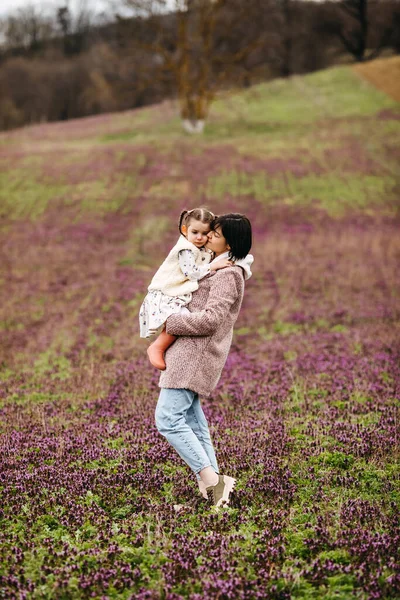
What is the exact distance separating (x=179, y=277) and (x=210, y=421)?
288cm

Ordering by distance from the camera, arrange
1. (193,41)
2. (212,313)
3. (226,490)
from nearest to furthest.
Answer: (212,313)
(226,490)
(193,41)

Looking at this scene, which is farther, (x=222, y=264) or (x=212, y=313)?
(x=222, y=264)

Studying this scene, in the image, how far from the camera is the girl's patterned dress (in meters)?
4.85

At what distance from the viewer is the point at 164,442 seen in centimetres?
639

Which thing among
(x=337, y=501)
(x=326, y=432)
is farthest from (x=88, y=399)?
(x=337, y=501)

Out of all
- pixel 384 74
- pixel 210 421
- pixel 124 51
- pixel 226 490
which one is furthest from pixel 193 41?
pixel 226 490

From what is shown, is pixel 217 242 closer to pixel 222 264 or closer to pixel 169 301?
pixel 222 264

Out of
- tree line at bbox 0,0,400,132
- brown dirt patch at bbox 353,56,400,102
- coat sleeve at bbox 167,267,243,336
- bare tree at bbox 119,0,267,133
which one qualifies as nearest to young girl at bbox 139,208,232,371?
coat sleeve at bbox 167,267,243,336

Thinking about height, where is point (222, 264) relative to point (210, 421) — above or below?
above

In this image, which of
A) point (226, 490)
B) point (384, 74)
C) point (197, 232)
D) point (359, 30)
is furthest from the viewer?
point (359, 30)

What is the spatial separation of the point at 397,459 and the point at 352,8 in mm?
86752

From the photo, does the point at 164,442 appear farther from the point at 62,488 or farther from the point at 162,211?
the point at 162,211

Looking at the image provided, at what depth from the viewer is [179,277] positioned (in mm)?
4918

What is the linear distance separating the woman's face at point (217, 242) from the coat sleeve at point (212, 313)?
0.66 feet
